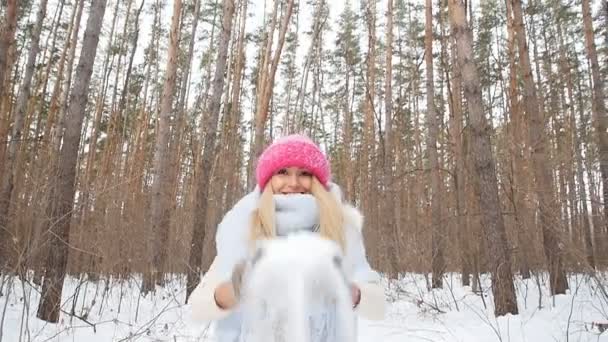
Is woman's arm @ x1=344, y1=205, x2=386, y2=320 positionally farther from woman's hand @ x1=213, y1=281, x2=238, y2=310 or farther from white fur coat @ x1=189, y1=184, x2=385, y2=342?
woman's hand @ x1=213, y1=281, x2=238, y2=310

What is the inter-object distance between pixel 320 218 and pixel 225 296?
40 centimetres

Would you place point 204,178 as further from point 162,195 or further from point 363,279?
point 363,279

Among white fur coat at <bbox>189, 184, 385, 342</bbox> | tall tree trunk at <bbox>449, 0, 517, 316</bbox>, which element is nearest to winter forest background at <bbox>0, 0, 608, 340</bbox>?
tall tree trunk at <bbox>449, 0, 517, 316</bbox>

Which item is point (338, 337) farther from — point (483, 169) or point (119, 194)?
point (119, 194)

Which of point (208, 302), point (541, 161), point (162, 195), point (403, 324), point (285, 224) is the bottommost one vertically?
point (403, 324)

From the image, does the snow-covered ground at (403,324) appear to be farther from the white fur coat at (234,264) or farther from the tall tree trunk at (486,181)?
the white fur coat at (234,264)

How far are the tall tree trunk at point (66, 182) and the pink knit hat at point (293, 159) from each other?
2.67 meters

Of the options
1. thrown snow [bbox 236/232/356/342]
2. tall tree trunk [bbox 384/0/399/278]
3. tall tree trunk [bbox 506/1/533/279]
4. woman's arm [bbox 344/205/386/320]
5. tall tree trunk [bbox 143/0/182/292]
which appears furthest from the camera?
tall tree trunk [bbox 384/0/399/278]

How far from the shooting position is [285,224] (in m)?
1.50

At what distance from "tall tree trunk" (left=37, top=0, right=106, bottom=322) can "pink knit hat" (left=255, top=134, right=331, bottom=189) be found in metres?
2.67

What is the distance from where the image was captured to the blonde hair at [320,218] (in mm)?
1434

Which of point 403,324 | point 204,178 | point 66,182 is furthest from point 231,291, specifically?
point 204,178

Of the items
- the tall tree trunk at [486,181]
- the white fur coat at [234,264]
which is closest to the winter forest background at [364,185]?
the tall tree trunk at [486,181]

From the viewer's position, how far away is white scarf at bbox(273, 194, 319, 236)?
1.50m
